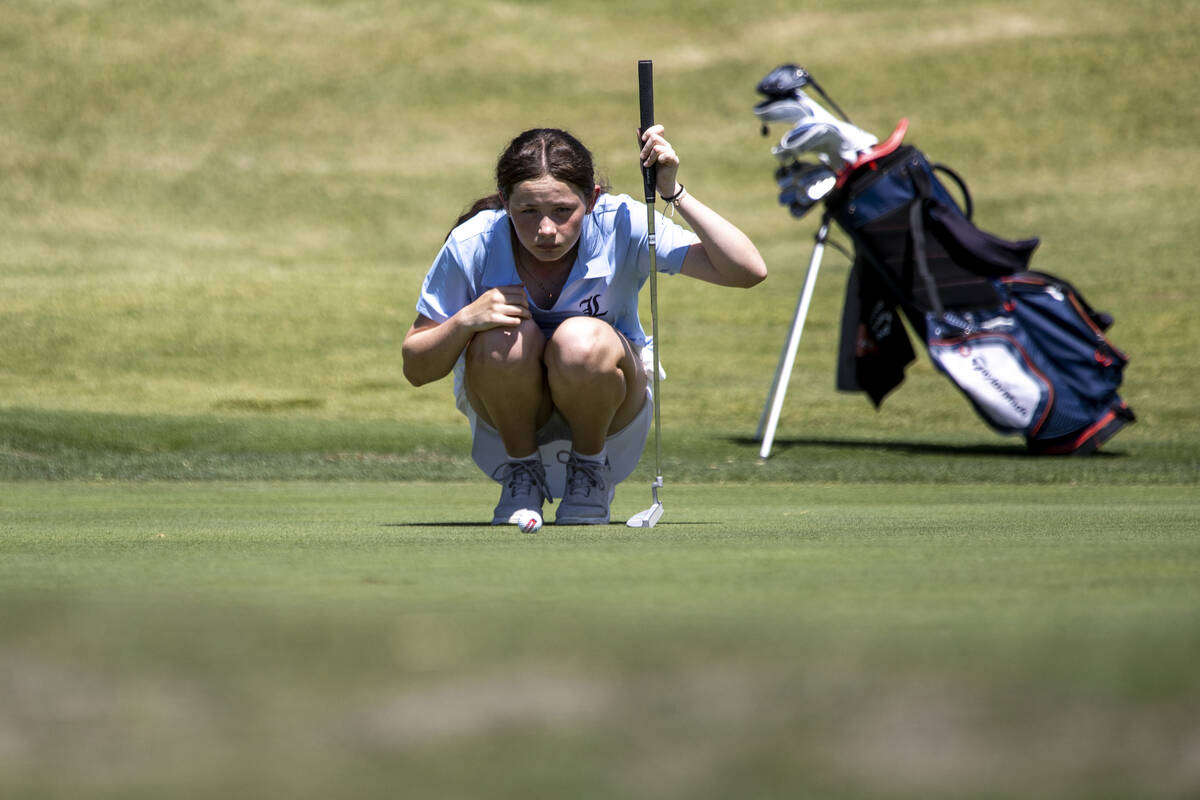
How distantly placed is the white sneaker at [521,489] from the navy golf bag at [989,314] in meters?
3.99

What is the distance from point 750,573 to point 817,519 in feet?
4.88

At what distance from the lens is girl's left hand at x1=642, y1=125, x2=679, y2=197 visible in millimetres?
3625

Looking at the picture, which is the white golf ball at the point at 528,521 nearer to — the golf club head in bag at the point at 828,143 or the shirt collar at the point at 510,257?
the shirt collar at the point at 510,257

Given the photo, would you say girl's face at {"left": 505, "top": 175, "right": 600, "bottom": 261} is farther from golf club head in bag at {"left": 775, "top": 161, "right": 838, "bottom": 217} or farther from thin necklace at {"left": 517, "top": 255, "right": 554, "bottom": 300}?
golf club head in bag at {"left": 775, "top": 161, "right": 838, "bottom": 217}

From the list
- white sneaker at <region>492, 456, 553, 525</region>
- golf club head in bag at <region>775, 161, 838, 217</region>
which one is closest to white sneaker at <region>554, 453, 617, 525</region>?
white sneaker at <region>492, 456, 553, 525</region>

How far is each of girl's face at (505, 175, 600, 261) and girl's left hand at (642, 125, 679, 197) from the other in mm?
215

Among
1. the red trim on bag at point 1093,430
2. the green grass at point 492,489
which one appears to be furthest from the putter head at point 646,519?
the red trim on bag at point 1093,430

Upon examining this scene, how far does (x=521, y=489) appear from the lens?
381 centimetres

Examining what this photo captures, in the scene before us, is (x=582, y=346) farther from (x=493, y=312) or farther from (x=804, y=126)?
(x=804, y=126)

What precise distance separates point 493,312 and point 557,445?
63 centimetres

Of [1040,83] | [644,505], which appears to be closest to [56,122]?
[1040,83]

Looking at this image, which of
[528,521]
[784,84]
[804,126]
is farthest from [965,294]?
[528,521]

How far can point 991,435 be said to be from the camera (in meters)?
8.83

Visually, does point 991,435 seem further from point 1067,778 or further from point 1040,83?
point 1040,83
